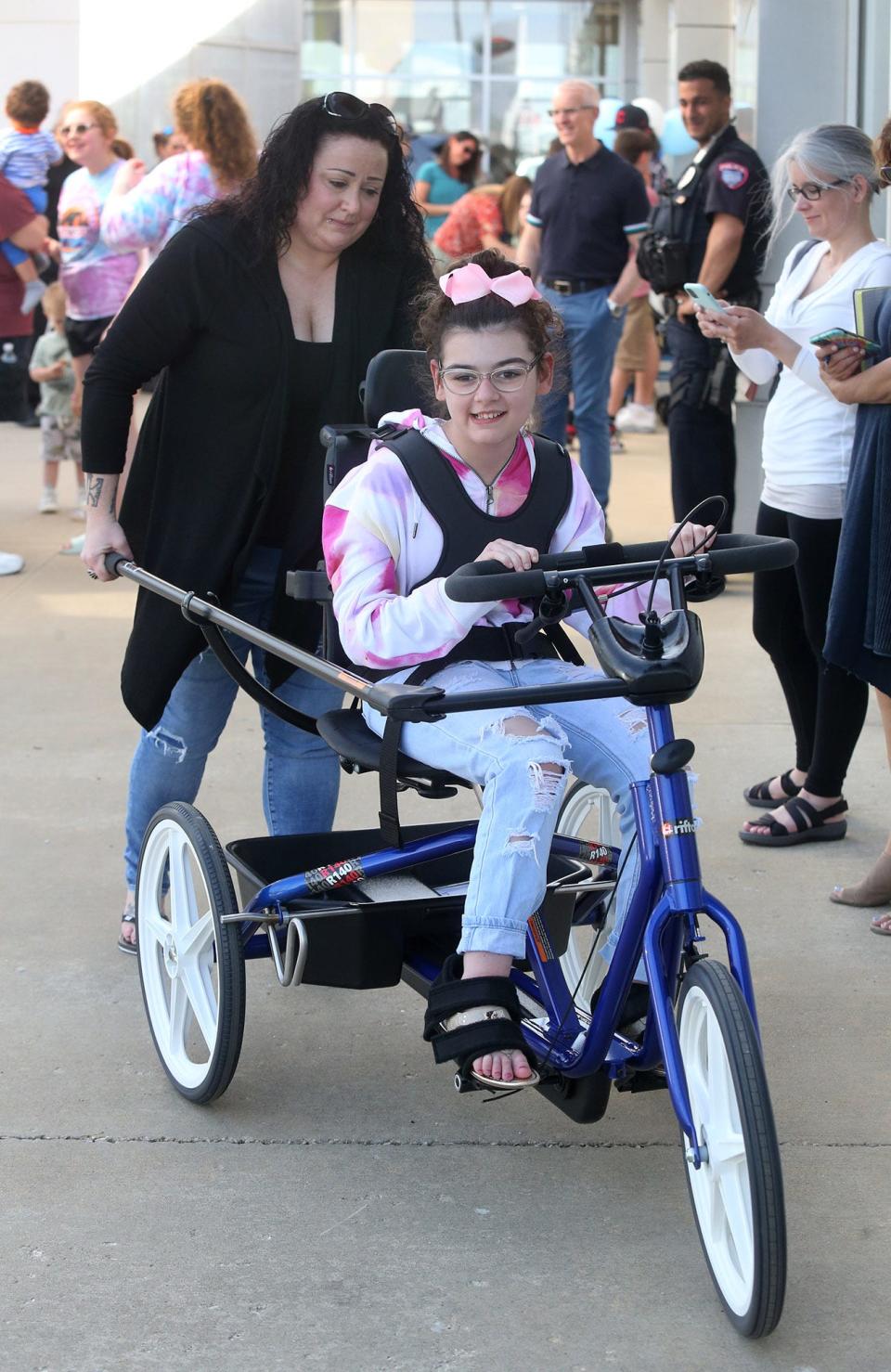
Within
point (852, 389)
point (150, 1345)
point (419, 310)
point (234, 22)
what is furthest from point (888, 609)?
point (234, 22)

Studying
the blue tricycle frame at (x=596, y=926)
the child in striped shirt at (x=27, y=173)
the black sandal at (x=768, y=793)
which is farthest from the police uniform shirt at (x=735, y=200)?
the blue tricycle frame at (x=596, y=926)

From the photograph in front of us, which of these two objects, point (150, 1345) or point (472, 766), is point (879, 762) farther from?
point (150, 1345)

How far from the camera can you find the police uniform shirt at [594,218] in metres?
8.13

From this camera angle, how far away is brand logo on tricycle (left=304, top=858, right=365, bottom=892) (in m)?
3.05

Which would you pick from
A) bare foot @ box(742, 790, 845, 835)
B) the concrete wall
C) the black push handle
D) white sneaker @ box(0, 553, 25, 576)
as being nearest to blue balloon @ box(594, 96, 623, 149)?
white sneaker @ box(0, 553, 25, 576)

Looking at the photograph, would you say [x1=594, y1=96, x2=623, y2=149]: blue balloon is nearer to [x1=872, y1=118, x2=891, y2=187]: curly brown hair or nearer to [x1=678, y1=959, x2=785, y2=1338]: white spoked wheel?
[x1=872, y1=118, x2=891, y2=187]: curly brown hair

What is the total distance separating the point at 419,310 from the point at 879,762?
2.49m

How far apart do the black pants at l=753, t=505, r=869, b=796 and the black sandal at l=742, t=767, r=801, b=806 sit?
0.20 ft

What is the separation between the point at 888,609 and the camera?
12.7 feet

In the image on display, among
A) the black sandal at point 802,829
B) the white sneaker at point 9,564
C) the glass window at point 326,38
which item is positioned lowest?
the black sandal at point 802,829

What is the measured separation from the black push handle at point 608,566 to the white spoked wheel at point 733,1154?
586 millimetres

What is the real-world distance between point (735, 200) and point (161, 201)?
228cm

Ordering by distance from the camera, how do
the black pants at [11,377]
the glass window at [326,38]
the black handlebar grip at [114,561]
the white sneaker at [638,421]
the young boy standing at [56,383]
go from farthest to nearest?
the glass window at [326,38] < the white sneaker at [638,421] < the young boy standing at [56,383] < the black pants at [11,377] < the black handlebar grip at [114,561]

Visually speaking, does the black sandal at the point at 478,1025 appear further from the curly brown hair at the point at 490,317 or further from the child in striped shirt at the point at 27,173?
the child in striped shirt at the point at 27,173
